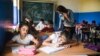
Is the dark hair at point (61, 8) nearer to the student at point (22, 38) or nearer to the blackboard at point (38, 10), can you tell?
the blackboard at point (38, 10)

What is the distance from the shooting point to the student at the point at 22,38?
37.2 inches

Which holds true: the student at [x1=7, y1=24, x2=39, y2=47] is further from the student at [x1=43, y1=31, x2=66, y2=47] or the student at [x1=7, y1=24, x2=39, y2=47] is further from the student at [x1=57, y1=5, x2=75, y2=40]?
the student at [x1=57, y1=5, x2=75, y2=40]

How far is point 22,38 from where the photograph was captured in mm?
955

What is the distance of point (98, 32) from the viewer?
1010mm

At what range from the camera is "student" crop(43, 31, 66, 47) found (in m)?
0.97

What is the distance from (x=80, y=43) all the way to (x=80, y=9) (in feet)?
0.70

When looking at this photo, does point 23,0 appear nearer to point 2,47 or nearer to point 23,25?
point 23,25

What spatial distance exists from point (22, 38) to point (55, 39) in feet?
0.65

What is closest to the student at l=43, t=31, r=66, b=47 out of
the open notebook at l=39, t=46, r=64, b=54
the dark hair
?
the open notebook at l=39, t=46, r=64, b=54

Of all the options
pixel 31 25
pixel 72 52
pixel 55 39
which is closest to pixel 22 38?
pixel 31 25

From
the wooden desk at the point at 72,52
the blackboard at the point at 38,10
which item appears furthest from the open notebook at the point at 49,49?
the blackboard at the point at 38,10

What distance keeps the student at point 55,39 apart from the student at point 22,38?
85 millimetres

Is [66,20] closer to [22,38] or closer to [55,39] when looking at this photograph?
[55,39]

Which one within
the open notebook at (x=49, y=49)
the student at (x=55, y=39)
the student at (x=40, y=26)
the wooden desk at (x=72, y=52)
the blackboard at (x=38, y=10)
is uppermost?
the blackboard at (x=38, y=10)
